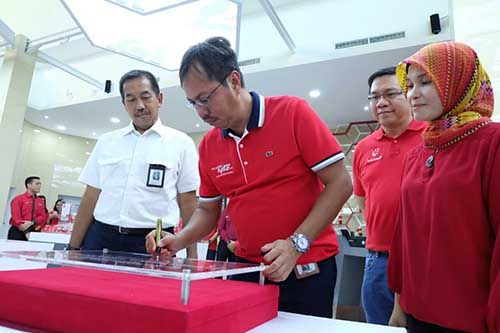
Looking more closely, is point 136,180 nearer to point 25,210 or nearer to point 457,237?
point 457,237

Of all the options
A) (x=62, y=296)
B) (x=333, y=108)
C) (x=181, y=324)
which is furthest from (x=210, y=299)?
(x=333, y=108)

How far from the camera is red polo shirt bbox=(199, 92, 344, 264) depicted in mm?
848

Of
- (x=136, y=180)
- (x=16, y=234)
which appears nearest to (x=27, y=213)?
(x=16, y=234)

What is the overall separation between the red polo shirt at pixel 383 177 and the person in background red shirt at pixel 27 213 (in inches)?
191

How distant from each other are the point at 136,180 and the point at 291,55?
329cm

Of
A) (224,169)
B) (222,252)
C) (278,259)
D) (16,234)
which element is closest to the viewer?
(278,259)

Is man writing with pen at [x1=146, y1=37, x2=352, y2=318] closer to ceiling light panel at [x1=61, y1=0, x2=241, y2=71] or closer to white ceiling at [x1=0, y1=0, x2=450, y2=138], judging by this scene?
ceiling light panel at [x1=61, y1=0, x2=241, y2=71]

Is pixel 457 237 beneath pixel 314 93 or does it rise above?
beneath

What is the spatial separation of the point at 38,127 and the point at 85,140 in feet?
3.29

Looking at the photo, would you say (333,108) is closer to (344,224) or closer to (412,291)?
(344,224)

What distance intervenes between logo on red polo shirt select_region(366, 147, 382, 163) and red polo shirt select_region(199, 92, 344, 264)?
0.64 m

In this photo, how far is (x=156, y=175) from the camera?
4.85 feet

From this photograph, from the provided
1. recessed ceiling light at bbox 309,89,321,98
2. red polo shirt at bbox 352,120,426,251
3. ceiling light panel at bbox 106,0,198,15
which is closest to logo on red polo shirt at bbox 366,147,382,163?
red polo shirt at bbox 352,120,426,251

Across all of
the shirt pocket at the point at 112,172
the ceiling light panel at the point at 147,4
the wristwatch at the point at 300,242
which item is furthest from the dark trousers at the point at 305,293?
the ceiling light panel at the point at 147,4
